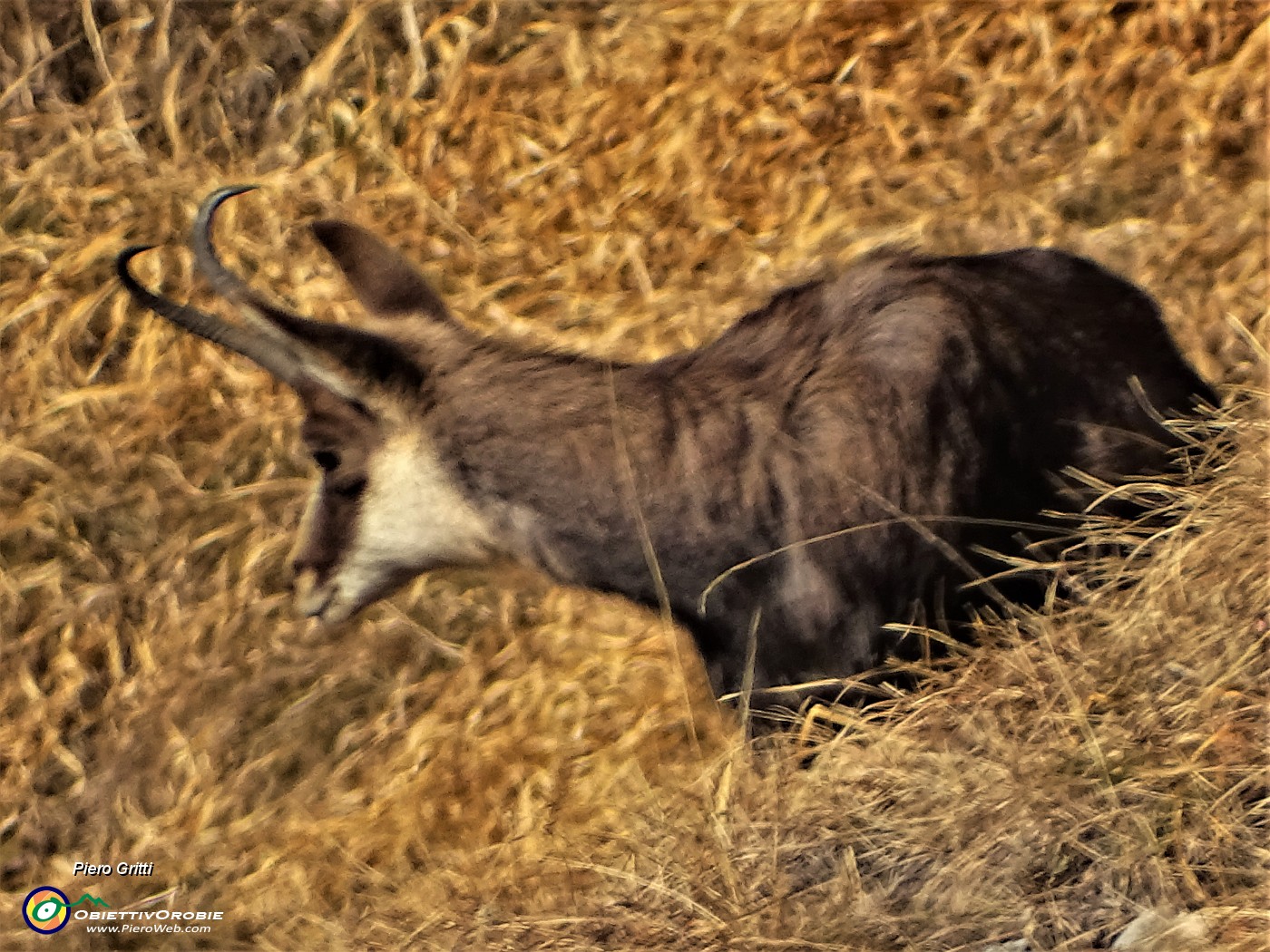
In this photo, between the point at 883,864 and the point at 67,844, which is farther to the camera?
the point at 67,844

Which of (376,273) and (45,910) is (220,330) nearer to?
(376,273)

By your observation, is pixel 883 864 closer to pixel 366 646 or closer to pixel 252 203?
pixel 366 646

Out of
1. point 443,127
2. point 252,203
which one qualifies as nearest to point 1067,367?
point 443,127

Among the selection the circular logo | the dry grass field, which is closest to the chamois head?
the dry grass field

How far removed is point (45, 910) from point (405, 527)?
111 cm

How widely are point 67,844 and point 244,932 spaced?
75cm

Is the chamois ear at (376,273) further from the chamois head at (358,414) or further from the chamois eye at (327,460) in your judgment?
the chamois eye at (327,460)

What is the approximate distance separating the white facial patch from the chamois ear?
33cm

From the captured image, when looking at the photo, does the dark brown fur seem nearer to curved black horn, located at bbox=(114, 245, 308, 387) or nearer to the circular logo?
curved black horn, located at bbox=(114, 245, 308, 387)

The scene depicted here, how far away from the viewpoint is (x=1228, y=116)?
3664mm

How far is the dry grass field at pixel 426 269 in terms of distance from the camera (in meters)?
3.30

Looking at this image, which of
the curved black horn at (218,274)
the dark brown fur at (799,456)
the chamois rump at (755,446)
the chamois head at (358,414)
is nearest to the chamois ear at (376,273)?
the chamois head at (358,414)

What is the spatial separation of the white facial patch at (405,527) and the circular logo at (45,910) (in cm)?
84

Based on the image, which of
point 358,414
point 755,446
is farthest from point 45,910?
point 755,446
